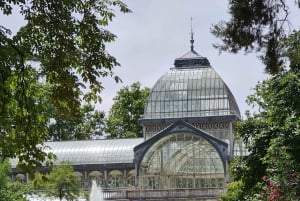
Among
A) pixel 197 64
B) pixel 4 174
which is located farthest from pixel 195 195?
pixel 4 174

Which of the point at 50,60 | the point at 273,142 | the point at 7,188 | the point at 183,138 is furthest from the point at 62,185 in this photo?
the point at 50,60

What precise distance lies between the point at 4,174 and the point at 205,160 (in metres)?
21.5

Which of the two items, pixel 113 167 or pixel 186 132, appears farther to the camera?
pixel 113 167

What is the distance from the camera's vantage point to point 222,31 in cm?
1197

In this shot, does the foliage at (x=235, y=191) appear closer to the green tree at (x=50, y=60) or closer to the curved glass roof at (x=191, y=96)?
the green tree at (x=50, y=60)

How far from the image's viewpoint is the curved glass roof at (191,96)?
53.5m

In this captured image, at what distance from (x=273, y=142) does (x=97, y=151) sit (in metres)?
34.1

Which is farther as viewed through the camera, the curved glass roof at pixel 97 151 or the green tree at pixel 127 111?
the green tree at pixel 127 111

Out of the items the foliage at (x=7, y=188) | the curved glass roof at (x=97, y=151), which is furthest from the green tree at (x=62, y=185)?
the curved glass roof at (x=97, y=151)

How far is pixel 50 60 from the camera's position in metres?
12.6

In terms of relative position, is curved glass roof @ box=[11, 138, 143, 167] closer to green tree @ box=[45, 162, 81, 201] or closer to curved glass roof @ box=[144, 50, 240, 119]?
curved glass roof @ box=[144, 50, 240, 119]

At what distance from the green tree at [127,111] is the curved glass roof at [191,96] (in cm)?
1827

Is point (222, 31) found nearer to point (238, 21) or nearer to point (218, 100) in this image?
point (238, 21)

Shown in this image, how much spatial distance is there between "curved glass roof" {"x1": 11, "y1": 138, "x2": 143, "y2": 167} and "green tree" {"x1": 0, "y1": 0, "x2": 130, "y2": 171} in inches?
1708
